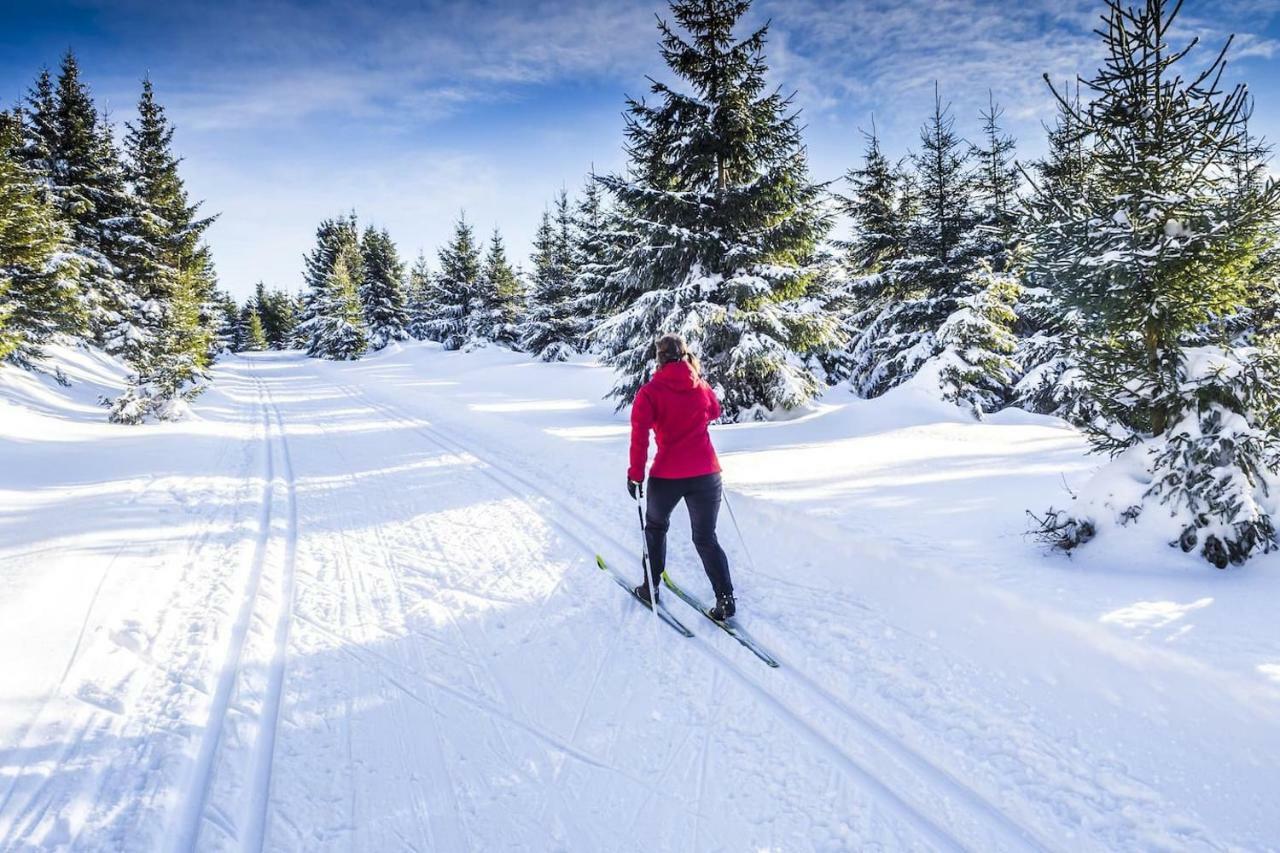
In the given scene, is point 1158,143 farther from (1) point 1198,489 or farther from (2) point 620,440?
(2) point 620,440

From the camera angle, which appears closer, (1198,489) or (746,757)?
(746,757)

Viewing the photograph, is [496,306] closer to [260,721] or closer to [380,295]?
[380,295]

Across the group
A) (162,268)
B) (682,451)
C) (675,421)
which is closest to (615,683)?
(682,451)

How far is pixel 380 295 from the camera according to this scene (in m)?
47.3

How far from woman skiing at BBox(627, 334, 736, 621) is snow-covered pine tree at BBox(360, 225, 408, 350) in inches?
1876

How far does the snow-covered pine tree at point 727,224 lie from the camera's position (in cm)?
1241

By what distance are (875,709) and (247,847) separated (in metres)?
3.20

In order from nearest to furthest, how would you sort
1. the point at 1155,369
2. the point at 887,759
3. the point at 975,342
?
1. the point at 887,759
2. the point at 1155,369
3. the point at 975,342

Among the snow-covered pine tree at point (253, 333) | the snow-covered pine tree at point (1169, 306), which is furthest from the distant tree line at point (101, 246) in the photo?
the snow-covered pine tree at point (253, 333)

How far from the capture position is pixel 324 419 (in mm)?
15211

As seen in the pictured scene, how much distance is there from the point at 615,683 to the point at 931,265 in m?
18.4

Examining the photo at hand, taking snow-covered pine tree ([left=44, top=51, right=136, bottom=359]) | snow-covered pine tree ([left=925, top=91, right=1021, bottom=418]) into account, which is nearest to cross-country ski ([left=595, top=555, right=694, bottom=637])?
snow-covered pine tree ([left=925, top=91, right=1021, bottom=418])

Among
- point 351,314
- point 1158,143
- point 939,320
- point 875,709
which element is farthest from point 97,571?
point 351,314

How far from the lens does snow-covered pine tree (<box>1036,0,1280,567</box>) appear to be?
4266mm
